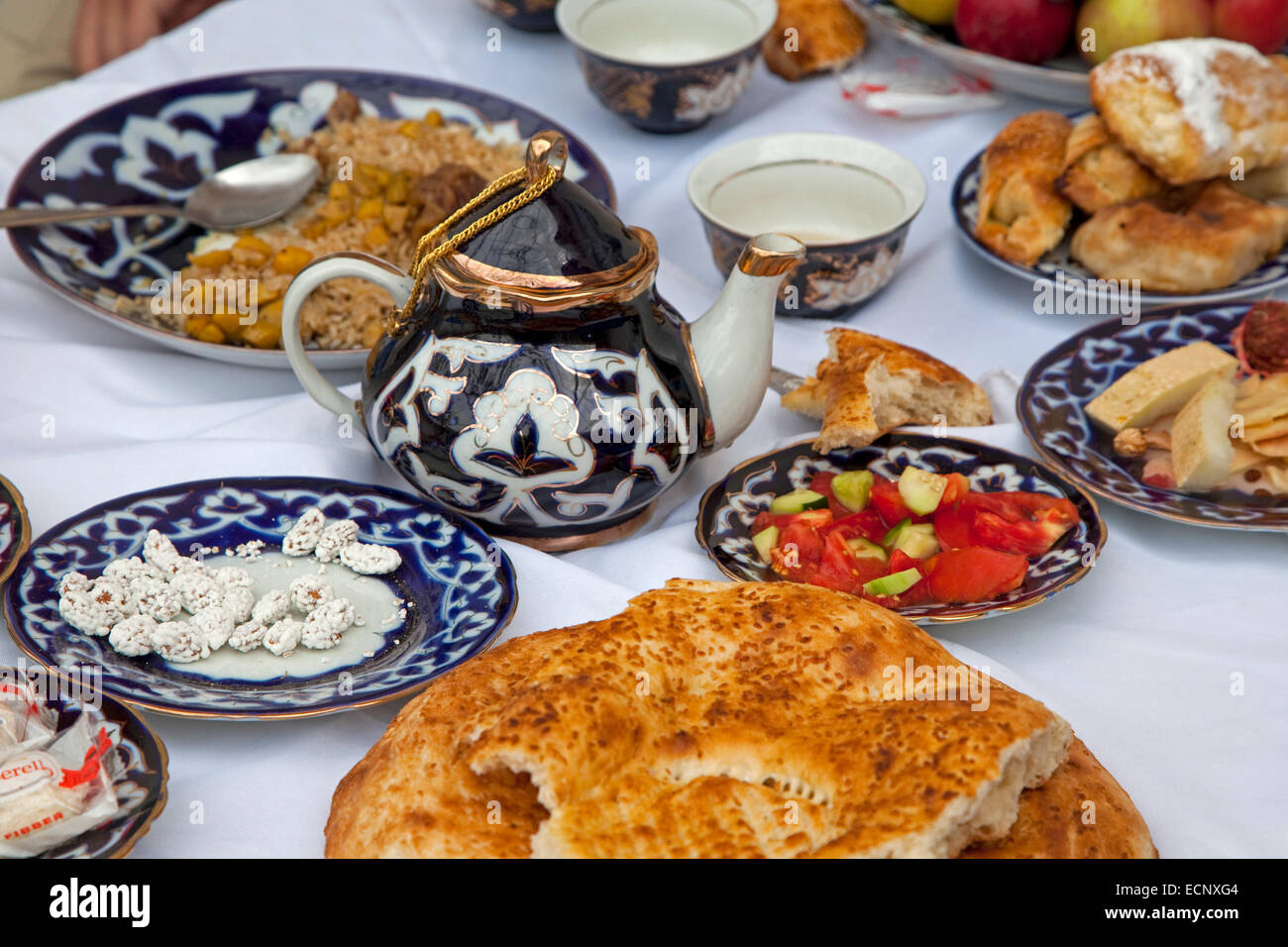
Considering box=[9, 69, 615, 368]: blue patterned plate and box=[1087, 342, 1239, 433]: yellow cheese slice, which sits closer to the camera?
box=[1087, 342, 1239, 433]: yellow cheese slice

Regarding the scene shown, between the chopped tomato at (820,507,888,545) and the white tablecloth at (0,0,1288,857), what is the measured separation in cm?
15

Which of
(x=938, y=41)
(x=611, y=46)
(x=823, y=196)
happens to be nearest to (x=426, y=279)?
(x=823, y=196)

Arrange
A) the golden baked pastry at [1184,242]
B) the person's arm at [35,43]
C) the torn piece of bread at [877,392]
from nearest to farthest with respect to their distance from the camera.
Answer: the torn piece of bread at [877,392] → the golden baked pastry at [1184,242] → the person's arm at [35,43]

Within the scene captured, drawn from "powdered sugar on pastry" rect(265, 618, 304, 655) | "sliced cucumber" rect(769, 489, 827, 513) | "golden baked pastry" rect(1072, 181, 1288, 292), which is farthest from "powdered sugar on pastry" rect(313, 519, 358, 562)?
"golden baked pastry" rect(1072, 181, 1288, 292)

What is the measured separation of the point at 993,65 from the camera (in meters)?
2.28

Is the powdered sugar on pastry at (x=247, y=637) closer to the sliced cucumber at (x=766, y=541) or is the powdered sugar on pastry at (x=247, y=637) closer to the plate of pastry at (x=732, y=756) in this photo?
the plate of pastry at (x=732, y=756)

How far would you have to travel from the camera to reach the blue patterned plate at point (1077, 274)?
1903mm

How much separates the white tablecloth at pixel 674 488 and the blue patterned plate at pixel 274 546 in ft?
0.20

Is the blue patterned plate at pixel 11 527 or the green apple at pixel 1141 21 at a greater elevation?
the green apple at pixel 1141 21

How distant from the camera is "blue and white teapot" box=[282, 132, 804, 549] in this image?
1391 mm

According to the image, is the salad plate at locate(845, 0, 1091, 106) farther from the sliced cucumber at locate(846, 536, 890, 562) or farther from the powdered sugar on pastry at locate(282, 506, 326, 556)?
the powdered sugar on pastry at locate(282, 506, 326, 556)

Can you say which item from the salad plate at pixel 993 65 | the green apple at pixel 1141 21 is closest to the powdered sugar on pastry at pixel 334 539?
the salad plate at pixel 993 65
